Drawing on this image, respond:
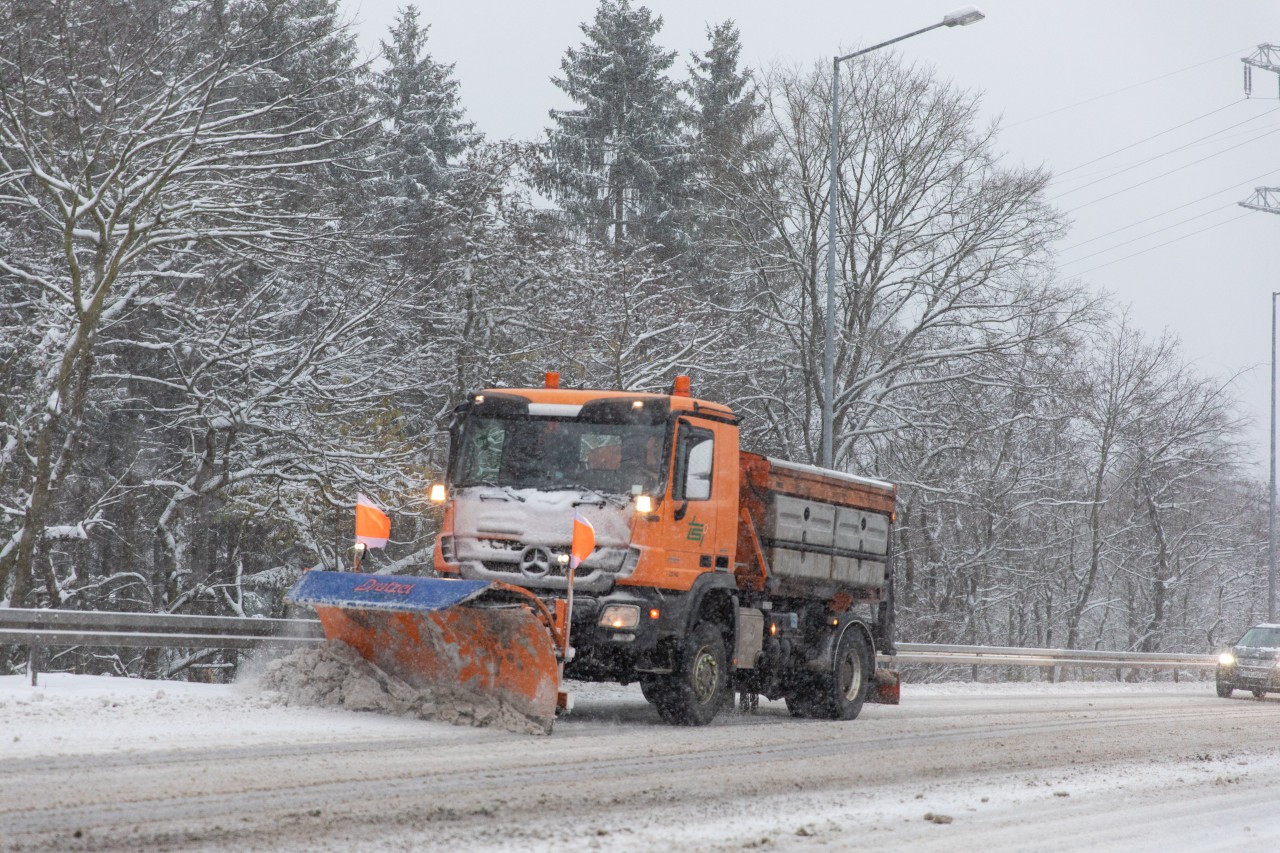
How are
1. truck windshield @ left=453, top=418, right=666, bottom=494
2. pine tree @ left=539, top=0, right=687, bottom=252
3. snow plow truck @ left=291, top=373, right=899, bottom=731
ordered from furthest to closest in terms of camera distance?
1. pine tree @ left=539, top=0, right=687, bottom=252
2. truck windshield @ left=453, top=418, right=666, bottom=494
3. snow plow truck @ left=291, top=373, right=899, bottom=731

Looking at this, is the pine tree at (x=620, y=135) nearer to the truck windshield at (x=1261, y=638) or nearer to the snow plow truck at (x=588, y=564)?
the truck windshield at (x=1261, y=638)

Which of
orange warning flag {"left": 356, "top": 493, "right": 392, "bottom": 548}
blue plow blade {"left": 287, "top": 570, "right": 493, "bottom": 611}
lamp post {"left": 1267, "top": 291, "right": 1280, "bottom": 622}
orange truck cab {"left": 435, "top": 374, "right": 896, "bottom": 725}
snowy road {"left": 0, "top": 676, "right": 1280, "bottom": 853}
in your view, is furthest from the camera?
lamp post {"left": 1267, "top": 291, "right": 1280, "bottom": 622}

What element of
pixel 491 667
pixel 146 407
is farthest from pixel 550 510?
pixel 146 407

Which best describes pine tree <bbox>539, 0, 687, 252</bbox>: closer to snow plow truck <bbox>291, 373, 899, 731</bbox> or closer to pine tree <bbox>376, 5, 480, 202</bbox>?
pine tree <bbox>376, 5, 480, 202</bbox>

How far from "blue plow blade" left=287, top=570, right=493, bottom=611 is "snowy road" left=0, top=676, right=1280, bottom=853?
88cm

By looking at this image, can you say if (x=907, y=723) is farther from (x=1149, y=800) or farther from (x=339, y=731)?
(x=339, y=731)

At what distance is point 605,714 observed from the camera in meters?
12.9

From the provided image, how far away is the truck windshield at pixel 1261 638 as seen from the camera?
81.7ft

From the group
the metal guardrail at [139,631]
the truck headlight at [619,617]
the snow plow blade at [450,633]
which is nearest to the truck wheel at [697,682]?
the truck headlight at [619,617]

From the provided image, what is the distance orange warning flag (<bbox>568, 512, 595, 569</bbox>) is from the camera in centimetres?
1026

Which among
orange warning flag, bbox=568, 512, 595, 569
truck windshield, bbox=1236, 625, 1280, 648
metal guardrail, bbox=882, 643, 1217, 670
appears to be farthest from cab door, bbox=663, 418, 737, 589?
truck windshield, bbox=1236, 625, 1280, 648

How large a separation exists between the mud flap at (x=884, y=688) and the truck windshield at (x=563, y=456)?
487 centimetres

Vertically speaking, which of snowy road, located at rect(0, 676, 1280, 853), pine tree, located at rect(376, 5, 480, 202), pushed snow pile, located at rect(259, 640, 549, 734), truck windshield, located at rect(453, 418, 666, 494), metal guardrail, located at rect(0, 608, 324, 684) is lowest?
snowy road, located at rect(0, 676, 1280, 853)

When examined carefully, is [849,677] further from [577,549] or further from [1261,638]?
[1261,638]
